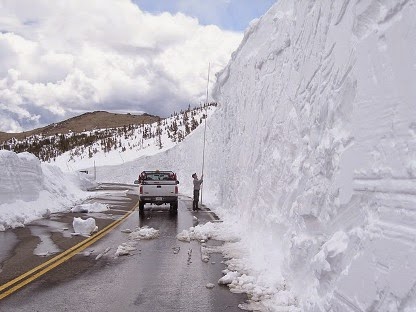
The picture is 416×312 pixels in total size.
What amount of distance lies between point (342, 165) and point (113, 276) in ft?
15.2

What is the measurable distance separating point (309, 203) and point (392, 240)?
2.86 metres

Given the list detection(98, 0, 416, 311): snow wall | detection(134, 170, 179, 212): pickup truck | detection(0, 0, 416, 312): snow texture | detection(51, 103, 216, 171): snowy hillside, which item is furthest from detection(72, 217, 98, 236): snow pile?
detection(51, 103, 216, 171): snowy hillside

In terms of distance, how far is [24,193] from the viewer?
62.1 ft

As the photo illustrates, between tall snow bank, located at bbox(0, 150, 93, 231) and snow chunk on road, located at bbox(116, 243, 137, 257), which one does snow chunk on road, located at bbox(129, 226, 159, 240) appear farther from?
tall snow bank, located at bbox(0, 150, 93, 231)

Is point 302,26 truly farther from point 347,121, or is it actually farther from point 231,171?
point 231,171

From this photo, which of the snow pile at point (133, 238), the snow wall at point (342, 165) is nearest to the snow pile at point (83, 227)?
the snow pile at point (133, 238)

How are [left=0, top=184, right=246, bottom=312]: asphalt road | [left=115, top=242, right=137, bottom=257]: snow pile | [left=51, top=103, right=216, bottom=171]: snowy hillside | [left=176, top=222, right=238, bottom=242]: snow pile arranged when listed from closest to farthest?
[left=0, top=184, right=246, bottom=312]: asphalt road
[left=115, top=242, right=137, bottom=257]: snow pile
[left=176, top=222, right=238, bottom=242]: snow pile
[left=51, top=103, right=216, bottom=171]: snowy hillside

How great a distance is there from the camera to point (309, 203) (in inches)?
293

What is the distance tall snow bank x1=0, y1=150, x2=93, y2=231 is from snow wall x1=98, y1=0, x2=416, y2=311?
8.42 metres

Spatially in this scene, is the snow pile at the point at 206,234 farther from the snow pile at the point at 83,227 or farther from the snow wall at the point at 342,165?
the snow pile at the point at 83,227

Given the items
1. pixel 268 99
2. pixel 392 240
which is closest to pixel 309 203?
pixel 392 240

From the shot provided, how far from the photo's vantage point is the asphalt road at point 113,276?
6.71m

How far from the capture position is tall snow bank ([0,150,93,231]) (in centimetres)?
1620

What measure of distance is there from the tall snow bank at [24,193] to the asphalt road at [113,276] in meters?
2.56
